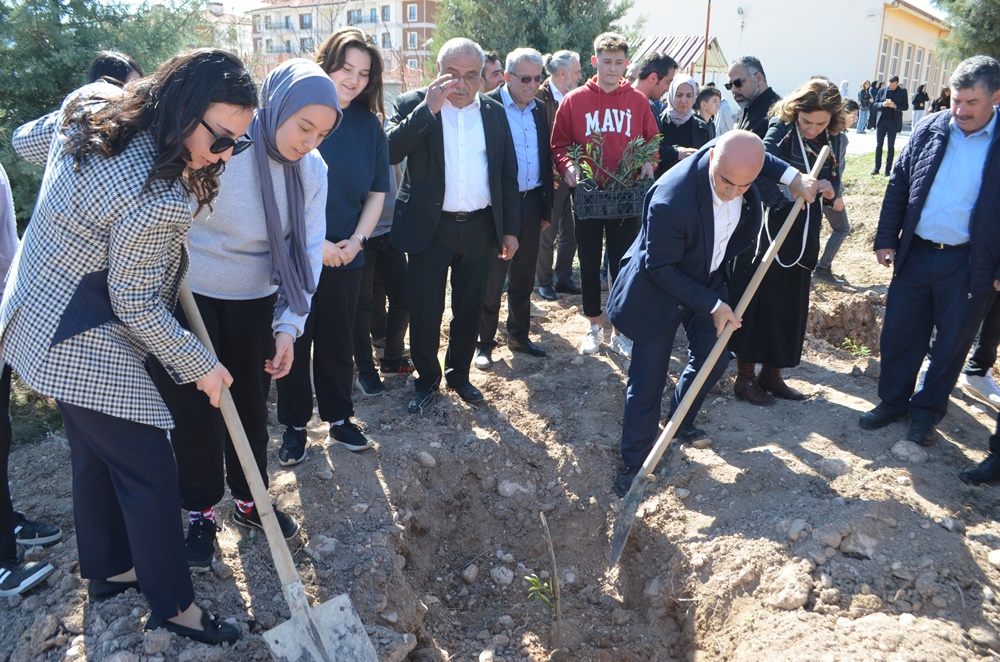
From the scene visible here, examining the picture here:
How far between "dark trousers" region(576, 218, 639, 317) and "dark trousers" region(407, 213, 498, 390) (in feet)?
2.65

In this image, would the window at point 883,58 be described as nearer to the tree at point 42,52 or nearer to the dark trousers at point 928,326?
the dark trousers at point 928,326

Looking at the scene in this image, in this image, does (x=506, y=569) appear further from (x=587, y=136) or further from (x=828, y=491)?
(x=587, y=136)

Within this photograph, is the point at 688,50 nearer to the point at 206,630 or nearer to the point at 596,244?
the point at 596,244

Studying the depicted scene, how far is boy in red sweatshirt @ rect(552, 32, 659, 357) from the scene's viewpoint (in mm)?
4859

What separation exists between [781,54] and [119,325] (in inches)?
1158

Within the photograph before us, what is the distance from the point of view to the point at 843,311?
6492 mm

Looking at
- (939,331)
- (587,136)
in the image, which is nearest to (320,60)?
(587,136)

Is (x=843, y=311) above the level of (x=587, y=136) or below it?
below

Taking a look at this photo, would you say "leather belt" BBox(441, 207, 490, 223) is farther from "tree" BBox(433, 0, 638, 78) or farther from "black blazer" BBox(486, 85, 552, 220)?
"tree" BBox(433, 0, 638, 78)

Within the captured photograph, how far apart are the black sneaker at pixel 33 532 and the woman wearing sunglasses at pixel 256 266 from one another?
636 mm

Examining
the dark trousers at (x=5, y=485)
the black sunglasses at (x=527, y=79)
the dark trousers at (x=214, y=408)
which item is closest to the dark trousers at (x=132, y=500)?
the dark trousers at (x=214, y=408)

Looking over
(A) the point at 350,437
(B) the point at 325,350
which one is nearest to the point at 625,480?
(A) the point at 350,437

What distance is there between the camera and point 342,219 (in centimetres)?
351

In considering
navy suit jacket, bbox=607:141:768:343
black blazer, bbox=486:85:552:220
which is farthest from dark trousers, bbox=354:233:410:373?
navy suit jacket, bbox=607:141:768:343
